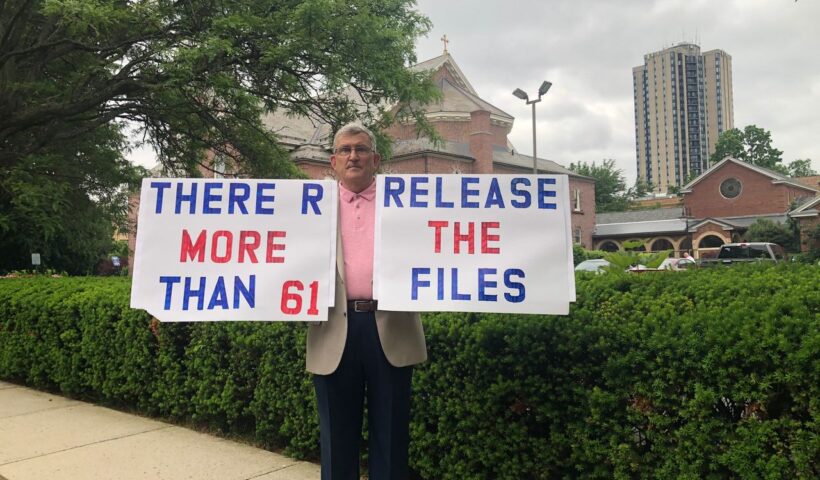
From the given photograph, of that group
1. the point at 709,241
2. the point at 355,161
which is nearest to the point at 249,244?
the point at 355,161

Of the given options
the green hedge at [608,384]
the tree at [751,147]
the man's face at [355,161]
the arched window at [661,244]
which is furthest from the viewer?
the tree at [751,147]

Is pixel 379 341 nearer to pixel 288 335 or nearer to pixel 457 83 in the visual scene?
pixel 288 335

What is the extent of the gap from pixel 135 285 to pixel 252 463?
2.13 meters

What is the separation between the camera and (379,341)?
2707 mm

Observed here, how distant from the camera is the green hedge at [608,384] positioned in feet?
8.19

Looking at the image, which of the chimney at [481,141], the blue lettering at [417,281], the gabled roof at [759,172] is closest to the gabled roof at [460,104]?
the chimney at [481,141]

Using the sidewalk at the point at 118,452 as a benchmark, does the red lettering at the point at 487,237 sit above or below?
above

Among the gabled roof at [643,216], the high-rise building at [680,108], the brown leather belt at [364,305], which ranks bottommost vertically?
the brown leather belt at [364,305]

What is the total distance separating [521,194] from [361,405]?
128 cm

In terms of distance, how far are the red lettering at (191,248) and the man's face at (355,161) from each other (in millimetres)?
766

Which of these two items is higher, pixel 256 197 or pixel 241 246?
pixel 256 197

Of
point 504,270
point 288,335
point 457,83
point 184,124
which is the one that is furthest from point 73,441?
point 457,83

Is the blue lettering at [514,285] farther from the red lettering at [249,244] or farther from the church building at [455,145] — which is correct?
the church building at [455,145]

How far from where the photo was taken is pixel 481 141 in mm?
44125
